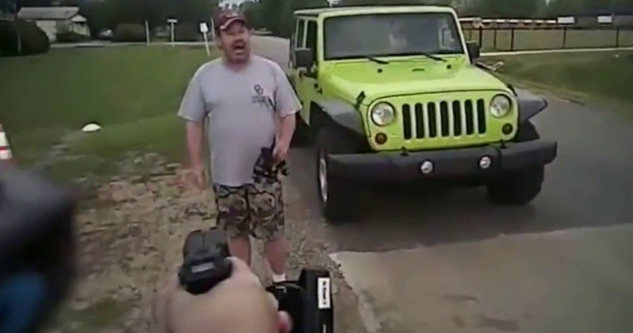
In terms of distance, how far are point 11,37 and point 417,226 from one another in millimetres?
40240

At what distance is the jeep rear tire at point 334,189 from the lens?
671 cm

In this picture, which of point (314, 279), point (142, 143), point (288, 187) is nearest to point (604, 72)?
point (142, 143)

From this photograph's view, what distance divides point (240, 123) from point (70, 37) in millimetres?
64058

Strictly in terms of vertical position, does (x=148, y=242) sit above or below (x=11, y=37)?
above

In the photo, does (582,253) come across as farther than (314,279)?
Yes

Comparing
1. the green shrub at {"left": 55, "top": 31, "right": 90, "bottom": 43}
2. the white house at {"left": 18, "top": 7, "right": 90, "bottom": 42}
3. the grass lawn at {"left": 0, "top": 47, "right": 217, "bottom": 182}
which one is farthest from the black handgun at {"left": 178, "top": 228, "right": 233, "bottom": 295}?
the white house at {"left": 18, "top": 7, "right": 90, "bottom": 42}

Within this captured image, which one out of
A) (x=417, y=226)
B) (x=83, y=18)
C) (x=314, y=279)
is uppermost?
(x=314, y=279)

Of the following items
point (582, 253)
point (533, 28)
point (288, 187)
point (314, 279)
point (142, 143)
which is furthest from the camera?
point (533, 28)

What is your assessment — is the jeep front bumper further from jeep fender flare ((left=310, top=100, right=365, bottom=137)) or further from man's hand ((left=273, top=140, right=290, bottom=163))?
man's hand ((left=273, top=140, right=290, bottom=163))

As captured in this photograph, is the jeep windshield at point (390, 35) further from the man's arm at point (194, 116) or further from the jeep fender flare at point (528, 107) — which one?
the man's arm at point (194, 116)

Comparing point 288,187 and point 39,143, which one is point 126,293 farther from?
point 39,143

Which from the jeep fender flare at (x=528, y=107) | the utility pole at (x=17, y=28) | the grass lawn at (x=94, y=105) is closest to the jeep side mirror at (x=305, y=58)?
the jeep fender flare at (x=528, y=107)

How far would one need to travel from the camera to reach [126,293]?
209 inches

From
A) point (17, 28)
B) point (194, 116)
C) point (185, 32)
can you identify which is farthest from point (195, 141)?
point (185, 32)
